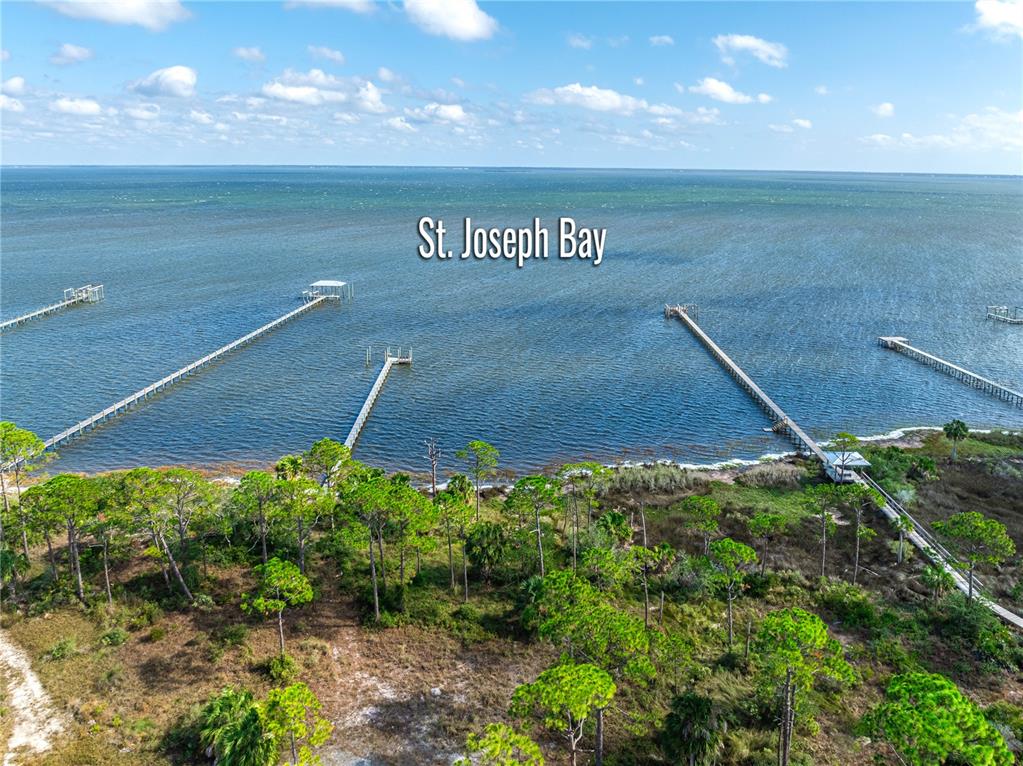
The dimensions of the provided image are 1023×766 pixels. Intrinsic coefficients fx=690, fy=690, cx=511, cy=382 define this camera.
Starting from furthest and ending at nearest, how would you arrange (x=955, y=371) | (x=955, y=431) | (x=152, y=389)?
(x=955, y=371)
(x=152, y=389)
(x=955, y=431)

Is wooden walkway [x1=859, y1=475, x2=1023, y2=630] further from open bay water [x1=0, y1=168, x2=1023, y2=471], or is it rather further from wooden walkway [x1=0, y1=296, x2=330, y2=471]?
wooden walkway [x1=0, y1=296, x2=330, y2=471]

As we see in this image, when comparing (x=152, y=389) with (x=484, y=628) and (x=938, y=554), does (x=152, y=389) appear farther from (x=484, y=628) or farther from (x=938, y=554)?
(x=938, y=554)

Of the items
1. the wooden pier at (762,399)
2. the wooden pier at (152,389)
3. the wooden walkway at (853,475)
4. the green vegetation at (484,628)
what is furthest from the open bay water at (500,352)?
the green vegetation at (484,628)

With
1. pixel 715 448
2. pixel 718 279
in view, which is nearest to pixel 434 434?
pixel 715 448

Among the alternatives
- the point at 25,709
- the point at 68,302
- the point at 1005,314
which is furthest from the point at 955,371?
the point at 68,302

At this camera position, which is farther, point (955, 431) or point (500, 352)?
point (500, 352)

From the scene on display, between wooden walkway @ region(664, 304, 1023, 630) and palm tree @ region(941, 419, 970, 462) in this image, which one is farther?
palm tree @ region(941, 419, 970, 462)

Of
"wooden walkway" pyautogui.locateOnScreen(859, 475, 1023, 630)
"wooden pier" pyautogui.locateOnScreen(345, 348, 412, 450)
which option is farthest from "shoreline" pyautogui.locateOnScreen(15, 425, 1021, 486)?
"wooden walkway" pyautogui.locateOnScreen(859, 475, 1023, 630)
